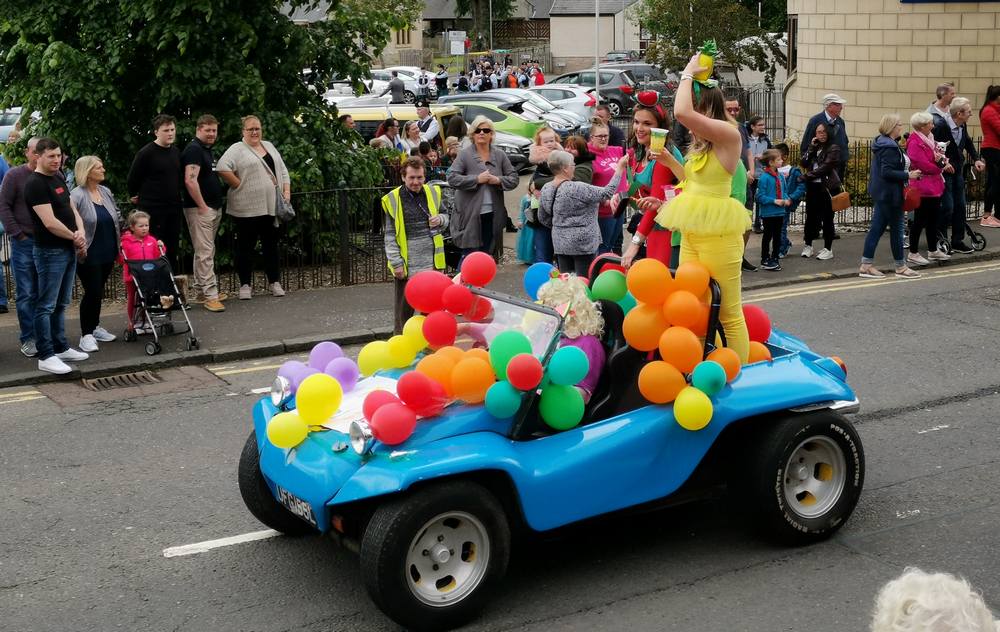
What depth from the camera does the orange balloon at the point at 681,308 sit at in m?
6.13

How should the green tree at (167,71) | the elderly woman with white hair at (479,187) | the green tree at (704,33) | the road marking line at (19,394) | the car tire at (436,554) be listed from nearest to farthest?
the car tire at (436,554) → the road marking line at (19,394) → the elderly woman with white hair at (479,187) → the green tree at (167,71) → the green tree at (704,33)

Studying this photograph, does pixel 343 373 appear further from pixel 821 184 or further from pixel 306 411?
pixel 821 184

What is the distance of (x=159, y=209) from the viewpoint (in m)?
12.3

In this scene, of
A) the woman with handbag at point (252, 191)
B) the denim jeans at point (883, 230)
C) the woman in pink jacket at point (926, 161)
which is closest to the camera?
the woman with handbag at point (252, 191)

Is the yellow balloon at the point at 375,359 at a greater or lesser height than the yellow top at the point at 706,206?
lesser

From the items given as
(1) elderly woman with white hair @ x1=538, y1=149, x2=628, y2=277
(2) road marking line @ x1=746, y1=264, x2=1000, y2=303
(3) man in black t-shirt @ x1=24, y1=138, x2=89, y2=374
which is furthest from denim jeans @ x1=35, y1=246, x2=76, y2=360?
(2) road marking line @ x1=746, y1=264, x2=1000, y2=303

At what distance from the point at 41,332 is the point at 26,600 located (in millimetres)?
4753

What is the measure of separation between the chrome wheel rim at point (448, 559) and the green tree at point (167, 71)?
29.8ft

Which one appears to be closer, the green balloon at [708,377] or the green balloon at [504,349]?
the green balloon at [504,349]

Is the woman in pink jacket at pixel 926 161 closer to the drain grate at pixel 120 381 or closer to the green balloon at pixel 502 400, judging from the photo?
the drain grate at pixel 120 381

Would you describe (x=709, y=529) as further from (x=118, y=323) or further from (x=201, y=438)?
(x=118, y=323)

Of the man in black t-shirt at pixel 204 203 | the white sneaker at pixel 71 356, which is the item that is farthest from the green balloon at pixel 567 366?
the man in black t-shirt at pixel 204 203

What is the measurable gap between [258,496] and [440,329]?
1.32 metres

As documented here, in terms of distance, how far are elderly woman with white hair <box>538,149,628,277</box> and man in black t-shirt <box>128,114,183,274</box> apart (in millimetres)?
3777
